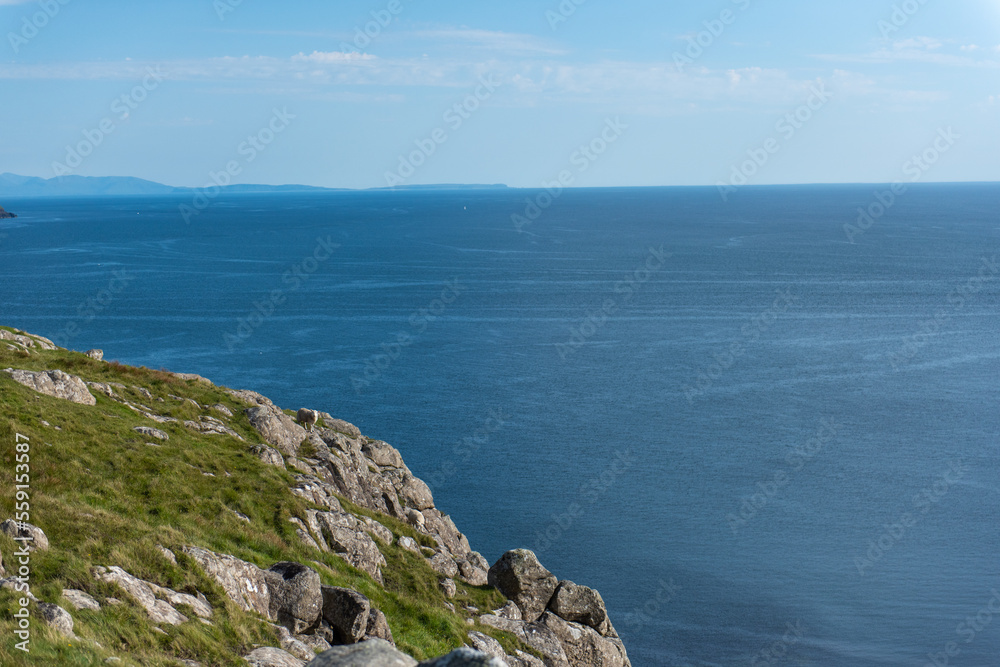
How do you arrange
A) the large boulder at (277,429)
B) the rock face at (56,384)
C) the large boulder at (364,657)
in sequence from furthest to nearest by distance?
1. the large boulder at (277,429)
2. the rock face at (56,384)
3. the large boulder at (364,657)

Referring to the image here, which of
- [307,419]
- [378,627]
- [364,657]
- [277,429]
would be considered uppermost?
[307,419]

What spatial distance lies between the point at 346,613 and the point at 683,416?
71.9 meters

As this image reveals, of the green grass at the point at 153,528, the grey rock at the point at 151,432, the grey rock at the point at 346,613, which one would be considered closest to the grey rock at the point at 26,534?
the green grass at the point at 153,528

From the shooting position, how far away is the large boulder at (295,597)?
2114 centimetres

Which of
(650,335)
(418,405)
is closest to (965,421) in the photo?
(650,335)

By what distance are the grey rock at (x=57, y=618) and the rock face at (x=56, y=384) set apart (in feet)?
54.0

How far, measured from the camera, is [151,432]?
98.2 feet

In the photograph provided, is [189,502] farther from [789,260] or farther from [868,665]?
[789,260]

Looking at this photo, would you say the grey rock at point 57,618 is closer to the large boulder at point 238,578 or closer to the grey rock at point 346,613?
the large boulder at point 238,578

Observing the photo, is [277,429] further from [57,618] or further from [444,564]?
[57,618]

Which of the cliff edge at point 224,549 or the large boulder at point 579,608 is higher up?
the large boulder at point 579,608

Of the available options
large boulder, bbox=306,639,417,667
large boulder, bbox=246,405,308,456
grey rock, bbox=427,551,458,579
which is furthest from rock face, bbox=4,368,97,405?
large boulder, bbox=306,639,417,667

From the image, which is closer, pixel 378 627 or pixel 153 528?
pixel 153 528

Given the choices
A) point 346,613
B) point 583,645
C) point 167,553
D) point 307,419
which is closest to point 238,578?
point 167,553
